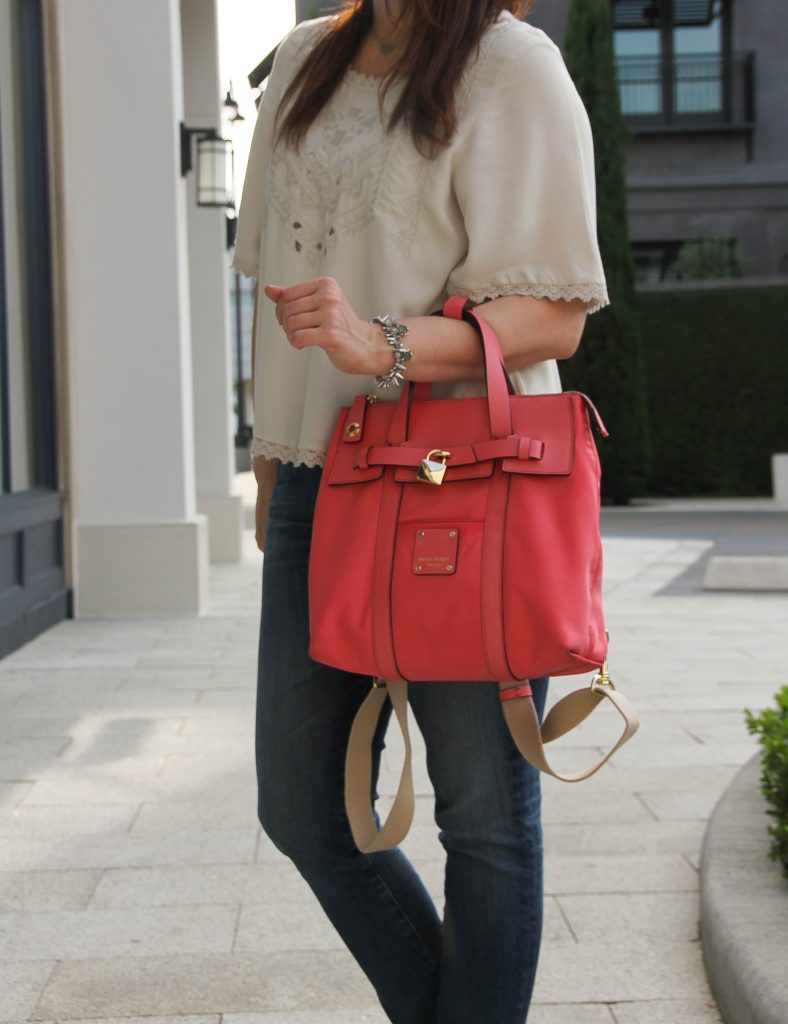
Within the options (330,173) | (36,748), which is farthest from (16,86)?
(330,173)

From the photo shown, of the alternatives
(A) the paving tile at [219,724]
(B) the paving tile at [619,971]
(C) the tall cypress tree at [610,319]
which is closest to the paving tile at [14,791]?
(A) the paving tile at [219,724]

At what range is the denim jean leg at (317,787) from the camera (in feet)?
5.50

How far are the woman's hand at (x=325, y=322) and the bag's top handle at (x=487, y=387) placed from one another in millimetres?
103

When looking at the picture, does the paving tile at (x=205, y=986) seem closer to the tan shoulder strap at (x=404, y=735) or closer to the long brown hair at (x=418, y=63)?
the tan shoulder strap at (x=404, y=735)

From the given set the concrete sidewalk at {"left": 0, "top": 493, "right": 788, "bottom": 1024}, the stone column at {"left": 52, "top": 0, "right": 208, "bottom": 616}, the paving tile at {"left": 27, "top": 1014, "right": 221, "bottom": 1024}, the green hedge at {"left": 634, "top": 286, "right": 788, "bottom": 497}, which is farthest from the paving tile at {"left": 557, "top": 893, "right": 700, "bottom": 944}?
the green hedge at {"left": 634, "top": 286, "right": 788, "bottom": 497}

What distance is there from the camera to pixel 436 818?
1676 mm

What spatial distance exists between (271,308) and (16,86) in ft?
19.0

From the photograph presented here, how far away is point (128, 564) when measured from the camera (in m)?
7.43

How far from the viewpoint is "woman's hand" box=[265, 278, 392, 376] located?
1.43 meters

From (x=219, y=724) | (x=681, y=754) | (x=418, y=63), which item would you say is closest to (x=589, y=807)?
(x=681, y=754)

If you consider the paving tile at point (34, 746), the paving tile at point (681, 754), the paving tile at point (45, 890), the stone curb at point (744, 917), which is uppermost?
the stone curb at point (744, 917)

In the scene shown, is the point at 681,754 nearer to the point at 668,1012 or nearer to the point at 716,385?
the point at 668,1012

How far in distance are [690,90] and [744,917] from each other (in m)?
23.2

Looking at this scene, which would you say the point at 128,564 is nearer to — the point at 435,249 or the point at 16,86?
the point at 16,86
